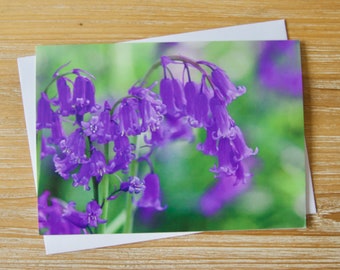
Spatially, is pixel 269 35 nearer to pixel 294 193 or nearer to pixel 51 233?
pixel 294 193

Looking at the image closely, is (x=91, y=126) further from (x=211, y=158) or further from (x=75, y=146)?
(x=211, y=158)

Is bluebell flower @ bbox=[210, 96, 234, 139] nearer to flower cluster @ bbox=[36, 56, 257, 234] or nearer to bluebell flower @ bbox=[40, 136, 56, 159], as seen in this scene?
flower cluster @ bbox=[36, 56, 257, 234]

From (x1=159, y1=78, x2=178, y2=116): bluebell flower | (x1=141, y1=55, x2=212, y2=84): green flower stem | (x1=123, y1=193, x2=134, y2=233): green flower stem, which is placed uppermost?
(x1=141, y1=55, x2=212, y2=84): green flower stem

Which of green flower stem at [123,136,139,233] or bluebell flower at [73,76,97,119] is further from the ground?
bluebell flower at [73,76,97,119]

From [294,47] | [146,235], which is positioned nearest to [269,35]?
[294,47]

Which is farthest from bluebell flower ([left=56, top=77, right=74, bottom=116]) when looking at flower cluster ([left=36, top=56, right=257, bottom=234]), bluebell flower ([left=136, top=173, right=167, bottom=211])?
bluebell flower ([left=136, top=173, right=167, bottom=211])

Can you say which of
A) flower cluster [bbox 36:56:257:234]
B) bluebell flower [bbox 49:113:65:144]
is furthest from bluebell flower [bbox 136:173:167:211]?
bluebell flower [bbox 49:113:65:144]
